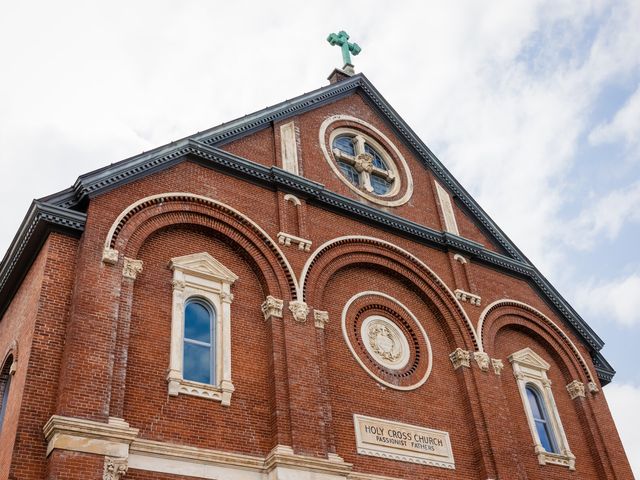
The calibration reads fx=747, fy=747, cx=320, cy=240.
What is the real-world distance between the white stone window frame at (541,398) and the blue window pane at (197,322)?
9.21 meters

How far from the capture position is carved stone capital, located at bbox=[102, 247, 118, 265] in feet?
48.6

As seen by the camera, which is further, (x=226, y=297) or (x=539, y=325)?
(x=539, y=325)

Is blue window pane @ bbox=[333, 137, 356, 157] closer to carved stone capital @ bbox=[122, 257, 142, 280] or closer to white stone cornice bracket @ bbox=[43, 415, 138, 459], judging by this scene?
carved stone capital @ bbox=[122, 257, 142, 280]

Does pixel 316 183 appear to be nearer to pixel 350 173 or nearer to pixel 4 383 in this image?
pixel 350 173

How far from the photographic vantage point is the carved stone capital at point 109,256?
1480 cm

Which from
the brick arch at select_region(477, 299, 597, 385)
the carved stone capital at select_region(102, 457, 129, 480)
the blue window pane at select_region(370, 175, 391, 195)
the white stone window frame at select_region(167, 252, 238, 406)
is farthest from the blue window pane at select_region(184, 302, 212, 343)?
the brick arch at select_region(477, 299, 597, 385)

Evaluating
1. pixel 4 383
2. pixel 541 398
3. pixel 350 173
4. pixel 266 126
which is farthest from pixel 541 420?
pixel 4 383

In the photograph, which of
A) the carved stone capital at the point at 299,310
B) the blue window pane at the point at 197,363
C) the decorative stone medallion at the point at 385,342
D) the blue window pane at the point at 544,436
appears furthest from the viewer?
the blue window pane at the point at 544,436

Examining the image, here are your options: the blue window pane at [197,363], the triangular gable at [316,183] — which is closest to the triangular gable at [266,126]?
the triangular gable at [316,183]

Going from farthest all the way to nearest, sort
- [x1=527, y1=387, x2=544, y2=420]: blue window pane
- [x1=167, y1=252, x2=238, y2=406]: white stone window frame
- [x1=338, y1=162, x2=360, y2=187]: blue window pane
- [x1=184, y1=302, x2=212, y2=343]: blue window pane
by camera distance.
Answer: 1. [x1=338, y1=162, x2=360, y2=187]: blue window pane
2. [x1=527, y1=387, x2=544, y2=420]: blue window pane
3. [x1=184, y1=302, x2=212, y2=343]: blue window pane
4. [x1=167, y1=252, x2=238, y2=406]: white stone window frame

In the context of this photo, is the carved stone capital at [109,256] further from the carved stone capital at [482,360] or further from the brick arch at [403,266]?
the carved stone capital at [482,360]

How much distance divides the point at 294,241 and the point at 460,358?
5391 mm

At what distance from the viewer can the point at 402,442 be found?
55.2 feet

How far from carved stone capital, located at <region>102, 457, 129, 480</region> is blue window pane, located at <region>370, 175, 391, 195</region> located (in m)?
11.9
